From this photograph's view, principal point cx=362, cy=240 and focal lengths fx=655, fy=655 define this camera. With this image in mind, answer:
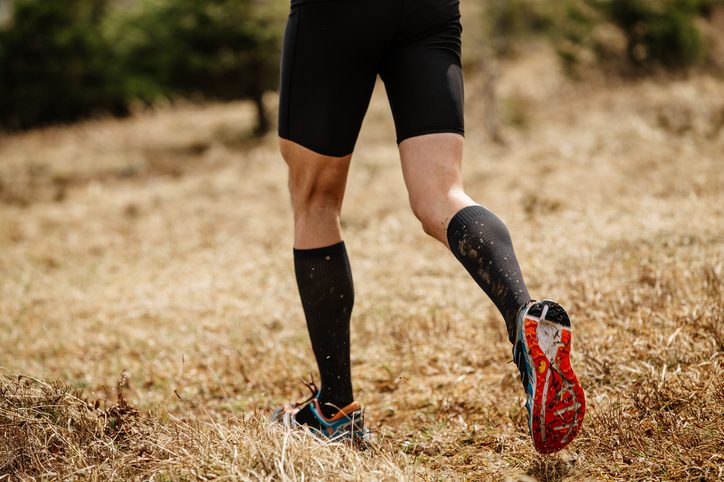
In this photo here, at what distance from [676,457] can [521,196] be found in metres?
3.79

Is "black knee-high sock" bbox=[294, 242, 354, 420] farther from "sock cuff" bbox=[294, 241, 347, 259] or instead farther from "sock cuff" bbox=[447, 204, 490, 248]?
"sock cuff" bbox=[447, 204, 490, 248]

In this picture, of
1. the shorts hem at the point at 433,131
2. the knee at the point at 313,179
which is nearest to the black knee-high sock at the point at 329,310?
the knee at the point at 313,179

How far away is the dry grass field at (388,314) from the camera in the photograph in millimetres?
1595

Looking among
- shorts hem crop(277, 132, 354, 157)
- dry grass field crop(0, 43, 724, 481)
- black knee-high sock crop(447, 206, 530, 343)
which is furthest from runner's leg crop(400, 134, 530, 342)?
dry grass field crop(0, 43, 724, 481)

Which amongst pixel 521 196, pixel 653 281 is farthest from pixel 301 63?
pixel 521 196

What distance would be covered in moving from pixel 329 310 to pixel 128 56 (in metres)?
11.0

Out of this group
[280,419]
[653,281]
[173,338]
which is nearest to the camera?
[280,419]

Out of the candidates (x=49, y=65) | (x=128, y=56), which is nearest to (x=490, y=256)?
(x=128, y=56)

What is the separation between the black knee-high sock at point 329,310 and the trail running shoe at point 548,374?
591 mm

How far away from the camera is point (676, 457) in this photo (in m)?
1.48

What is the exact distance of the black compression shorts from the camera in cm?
164

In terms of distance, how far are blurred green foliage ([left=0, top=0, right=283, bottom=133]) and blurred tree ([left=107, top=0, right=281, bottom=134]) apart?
0.02 metres

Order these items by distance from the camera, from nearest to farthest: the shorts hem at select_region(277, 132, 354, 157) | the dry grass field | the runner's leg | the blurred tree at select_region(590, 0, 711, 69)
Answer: the runner's leg < the dry grass field < the shorts hem at select_region(277, 132, 354, 157) < the blurred tree at select_region(590, 0, 711, 69)

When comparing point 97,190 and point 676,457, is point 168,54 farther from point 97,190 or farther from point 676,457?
point 676,457
